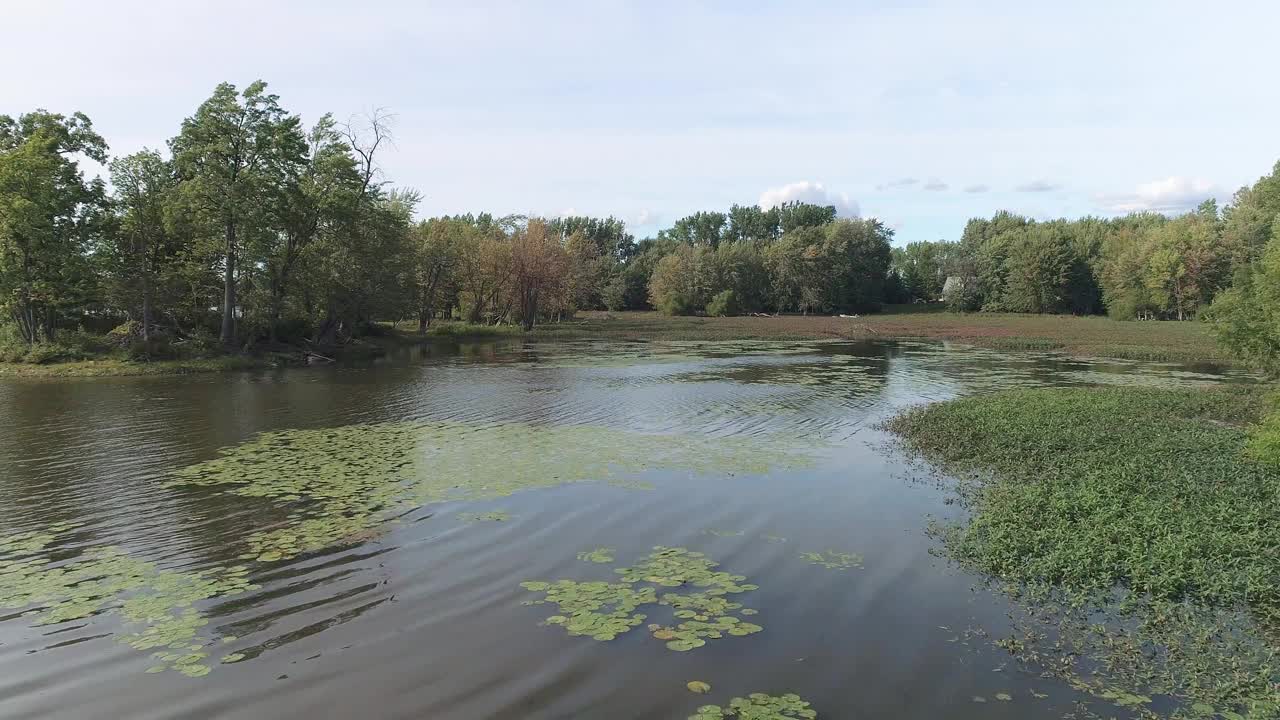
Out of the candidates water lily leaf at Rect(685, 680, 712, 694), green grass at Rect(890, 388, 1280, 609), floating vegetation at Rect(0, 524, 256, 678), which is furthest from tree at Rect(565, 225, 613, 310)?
water lily leaf at Rect(685, 680, 712, 694)

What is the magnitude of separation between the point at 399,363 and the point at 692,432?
2742cm

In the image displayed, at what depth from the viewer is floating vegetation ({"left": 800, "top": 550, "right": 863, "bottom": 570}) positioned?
1001cm

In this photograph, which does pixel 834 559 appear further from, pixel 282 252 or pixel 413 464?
pixel 282 252

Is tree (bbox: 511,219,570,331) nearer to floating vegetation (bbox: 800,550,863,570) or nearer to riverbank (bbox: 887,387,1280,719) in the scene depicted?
riverbank (bbox: 887,387,1280,719)

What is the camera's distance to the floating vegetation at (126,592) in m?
7.70

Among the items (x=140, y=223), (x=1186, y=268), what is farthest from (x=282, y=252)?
(x=1186, y=268)

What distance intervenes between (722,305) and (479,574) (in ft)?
319

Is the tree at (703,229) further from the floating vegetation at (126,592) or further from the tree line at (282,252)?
the floating vegetation at (126,592)

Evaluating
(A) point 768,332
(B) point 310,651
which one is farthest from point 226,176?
(A) point 768,332

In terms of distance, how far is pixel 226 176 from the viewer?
3947 cm

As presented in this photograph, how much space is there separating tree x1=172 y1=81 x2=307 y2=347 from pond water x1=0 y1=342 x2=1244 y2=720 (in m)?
19.9

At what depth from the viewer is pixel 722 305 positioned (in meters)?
105

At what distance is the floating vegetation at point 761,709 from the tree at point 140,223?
4104cm

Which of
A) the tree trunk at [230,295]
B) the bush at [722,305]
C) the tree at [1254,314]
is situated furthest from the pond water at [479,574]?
the bush at [722,305]
